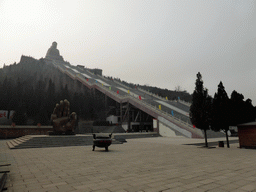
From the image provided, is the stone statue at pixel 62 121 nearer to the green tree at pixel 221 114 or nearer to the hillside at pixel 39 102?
the green tree at pixel 221 114

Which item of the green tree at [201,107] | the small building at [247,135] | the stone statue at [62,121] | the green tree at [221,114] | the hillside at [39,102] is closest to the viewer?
the small building at [247,135]

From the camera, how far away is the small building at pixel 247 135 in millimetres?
11781

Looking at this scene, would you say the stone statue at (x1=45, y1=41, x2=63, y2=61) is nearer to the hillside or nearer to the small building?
the hillside

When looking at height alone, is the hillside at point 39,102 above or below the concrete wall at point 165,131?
above

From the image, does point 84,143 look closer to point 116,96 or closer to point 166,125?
point 166,125

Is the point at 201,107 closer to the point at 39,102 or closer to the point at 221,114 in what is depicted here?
the point at 221,114

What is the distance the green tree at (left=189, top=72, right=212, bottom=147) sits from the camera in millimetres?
13656

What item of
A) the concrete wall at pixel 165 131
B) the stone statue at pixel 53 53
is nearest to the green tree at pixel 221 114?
the concrete wall at pixel 165 131

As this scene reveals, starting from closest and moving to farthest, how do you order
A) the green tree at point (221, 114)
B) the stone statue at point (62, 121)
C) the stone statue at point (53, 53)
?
the green tree at point (221, 114) < the stone statue at point (62, 121) < the stone statue at point (53, 53)

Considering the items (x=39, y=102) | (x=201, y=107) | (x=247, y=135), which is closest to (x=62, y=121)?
(x=201, y=107)

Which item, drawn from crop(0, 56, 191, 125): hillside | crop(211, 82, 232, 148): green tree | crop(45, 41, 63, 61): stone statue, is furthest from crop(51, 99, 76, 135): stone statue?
crop(45, 41, 63, 61): stone statue

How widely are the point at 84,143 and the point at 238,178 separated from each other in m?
14.3

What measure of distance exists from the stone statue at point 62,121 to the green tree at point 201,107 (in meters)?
14.3

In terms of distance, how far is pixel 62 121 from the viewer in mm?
20625
